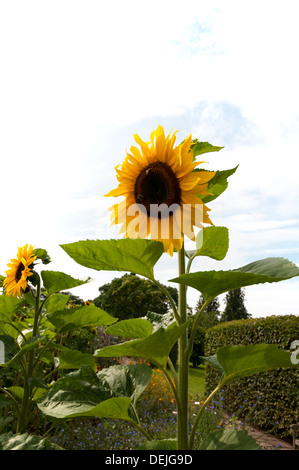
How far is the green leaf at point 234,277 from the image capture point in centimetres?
101

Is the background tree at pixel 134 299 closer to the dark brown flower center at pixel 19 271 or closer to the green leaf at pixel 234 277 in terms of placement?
the dark brown flower center at pixel 19 271

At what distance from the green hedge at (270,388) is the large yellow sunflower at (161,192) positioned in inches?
219

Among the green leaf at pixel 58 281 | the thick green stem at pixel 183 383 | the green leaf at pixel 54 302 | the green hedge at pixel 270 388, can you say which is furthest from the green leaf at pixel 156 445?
the green hedge at pixel 270 388

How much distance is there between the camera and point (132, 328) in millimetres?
1239

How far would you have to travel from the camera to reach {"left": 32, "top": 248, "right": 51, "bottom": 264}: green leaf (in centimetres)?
257

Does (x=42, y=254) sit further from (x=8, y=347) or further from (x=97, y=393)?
(x=97, y=393)

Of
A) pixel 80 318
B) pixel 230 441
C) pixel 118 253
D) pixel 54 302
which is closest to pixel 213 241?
Answer: pixel 118 253

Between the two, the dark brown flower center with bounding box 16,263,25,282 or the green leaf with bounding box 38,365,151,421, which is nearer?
the green leaf with bounding box 38,365,151,421

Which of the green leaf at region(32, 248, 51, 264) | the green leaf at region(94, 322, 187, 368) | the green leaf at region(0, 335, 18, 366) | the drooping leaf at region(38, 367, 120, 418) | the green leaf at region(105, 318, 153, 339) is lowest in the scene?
the drooping leaf at region(38, 367, 120, 418)

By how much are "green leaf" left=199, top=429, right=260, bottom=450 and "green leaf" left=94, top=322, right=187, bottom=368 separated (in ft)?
0.83

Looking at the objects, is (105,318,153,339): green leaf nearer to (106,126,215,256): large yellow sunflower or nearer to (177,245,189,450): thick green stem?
(177,245,189,450): thick green stem

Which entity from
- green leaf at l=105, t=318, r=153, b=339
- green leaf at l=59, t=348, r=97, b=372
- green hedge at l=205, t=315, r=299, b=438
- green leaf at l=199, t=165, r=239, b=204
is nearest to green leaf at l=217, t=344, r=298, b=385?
green leaf at l=105, t=318, r=153, b=339

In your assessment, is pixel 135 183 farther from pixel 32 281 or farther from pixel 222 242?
pixel 32 281

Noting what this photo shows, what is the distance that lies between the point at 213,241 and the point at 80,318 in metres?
1.03
